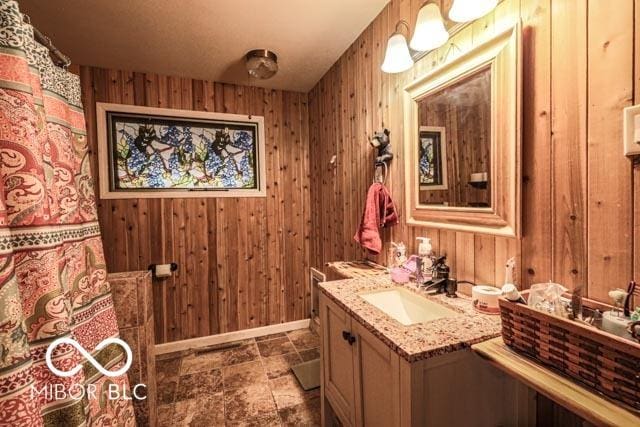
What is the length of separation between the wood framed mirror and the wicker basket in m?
0.39

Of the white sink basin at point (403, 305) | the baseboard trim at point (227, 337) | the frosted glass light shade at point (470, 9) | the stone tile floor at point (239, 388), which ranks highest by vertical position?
the frosted glass light shade at point (470, 9)

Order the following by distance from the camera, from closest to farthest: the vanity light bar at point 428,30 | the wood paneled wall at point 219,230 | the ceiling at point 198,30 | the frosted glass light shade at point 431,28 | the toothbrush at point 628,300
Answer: the toothbrush at point 628,300, the vanity light bar at point 428,30, the frosted glass light shade at point 431,28, the ceiling at point 198,30, the wood paneled wall at point 219,230

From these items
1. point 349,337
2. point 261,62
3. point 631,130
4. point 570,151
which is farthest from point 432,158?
point 261,62

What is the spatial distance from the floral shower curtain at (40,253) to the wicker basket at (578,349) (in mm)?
1297

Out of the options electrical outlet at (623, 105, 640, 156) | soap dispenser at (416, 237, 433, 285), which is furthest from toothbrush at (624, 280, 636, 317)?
soap dispenser at (416, 237, 433, 285)

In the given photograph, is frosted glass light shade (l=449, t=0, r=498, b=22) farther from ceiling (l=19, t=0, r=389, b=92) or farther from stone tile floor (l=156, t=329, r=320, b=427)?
stone tile floor (l=156, t=329, r=320, b=427)

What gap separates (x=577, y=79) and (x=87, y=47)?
2831mm

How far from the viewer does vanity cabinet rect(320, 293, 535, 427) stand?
83 centimetres

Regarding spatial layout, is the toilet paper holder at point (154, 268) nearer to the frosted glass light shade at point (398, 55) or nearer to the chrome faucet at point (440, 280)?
the chrome faucet at point (440, 280)

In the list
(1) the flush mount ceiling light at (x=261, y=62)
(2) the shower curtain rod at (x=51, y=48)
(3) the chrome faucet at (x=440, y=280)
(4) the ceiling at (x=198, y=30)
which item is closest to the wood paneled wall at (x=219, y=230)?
(4) the ceiling at (x=198, y=30)

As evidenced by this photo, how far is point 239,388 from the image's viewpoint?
77.5 inches

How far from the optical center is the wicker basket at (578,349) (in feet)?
1.79

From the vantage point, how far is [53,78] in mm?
1060

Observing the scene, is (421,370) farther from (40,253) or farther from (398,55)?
(398,55)
